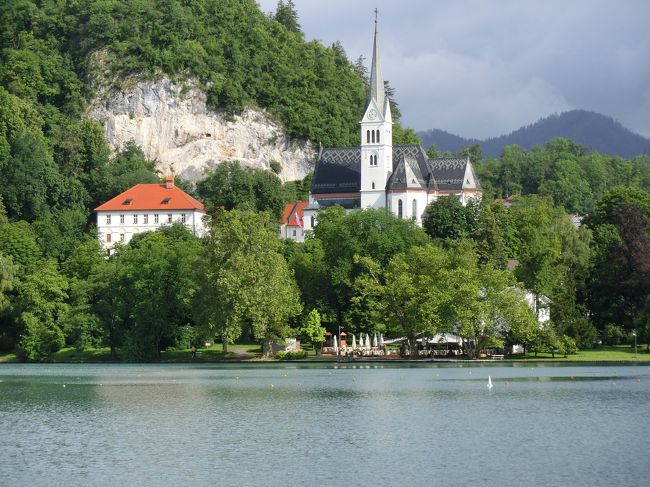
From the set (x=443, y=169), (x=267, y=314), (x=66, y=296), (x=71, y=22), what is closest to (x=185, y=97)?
(x=71, y=22)

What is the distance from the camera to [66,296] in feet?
340

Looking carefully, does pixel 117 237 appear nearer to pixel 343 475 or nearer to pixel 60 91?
pixel 60 91

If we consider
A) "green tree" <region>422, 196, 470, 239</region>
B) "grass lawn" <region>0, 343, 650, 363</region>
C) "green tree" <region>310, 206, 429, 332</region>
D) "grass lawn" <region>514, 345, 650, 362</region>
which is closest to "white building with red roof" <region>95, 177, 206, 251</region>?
"green tree" <region>422, 196, 470, 239</region>

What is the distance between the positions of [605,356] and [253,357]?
1136 inches

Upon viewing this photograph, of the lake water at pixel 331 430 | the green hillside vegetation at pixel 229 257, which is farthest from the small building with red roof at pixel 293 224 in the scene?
the lake water at pixel 331 430

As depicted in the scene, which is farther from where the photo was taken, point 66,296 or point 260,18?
point 260,18

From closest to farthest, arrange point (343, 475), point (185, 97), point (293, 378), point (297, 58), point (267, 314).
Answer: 1. point (343, 475)
2. point (293, 378)
3. point (267, 314)
4. point (185, 97)
5. point (297, 58)

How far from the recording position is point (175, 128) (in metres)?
162

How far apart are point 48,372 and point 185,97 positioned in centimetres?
8172

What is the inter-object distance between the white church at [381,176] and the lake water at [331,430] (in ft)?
232

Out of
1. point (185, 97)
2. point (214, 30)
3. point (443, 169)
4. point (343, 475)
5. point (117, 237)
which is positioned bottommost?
point (343, 475)

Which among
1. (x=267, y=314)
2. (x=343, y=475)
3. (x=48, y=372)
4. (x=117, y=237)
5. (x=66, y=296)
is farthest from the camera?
(x=117, y=237)

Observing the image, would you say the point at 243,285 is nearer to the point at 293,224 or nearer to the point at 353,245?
the point at 353,245

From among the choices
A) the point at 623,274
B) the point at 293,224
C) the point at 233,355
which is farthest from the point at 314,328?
the point at 293,224
